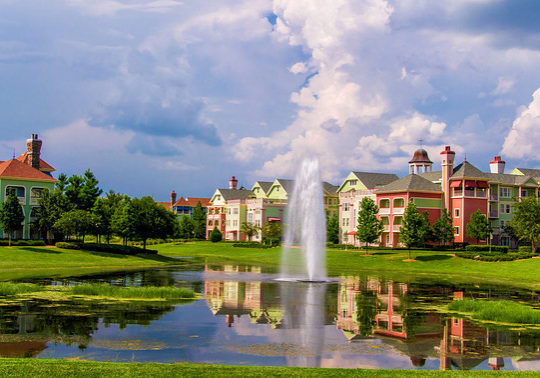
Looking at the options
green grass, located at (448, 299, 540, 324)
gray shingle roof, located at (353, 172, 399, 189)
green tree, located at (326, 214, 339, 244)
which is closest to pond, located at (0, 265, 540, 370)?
green grass, located at (448, 299, 540, 324)

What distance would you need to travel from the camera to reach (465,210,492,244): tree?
7581 centimetres

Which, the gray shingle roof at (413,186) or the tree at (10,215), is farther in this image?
the gray shingle roof at (413,186)

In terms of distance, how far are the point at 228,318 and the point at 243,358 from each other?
8002mm

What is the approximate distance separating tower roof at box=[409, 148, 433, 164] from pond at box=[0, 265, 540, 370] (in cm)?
6519

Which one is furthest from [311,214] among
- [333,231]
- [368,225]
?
[333,231]

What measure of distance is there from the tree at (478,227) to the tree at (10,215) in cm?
5931

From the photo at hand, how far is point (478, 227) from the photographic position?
76188mm

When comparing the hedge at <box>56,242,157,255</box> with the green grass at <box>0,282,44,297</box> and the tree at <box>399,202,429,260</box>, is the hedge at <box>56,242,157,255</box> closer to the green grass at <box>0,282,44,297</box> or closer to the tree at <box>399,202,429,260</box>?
the green grass at <box>0,282,44,297</box>

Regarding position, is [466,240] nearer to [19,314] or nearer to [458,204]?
[458,204]

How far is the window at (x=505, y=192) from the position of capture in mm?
85625

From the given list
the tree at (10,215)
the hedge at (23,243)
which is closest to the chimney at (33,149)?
the tree at (10,215)

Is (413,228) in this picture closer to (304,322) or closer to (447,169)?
(447,169)

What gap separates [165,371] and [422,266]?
52898 millimetres

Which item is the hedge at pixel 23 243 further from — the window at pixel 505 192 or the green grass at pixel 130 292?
the window at pixel 505 192
